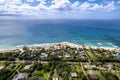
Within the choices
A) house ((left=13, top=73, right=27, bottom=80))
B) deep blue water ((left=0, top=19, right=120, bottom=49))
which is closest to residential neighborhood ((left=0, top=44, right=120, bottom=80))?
house ((left=13, top=73, right=27, bottom=80))

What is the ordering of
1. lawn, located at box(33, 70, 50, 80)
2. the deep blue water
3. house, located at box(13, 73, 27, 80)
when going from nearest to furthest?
1. house, located at box(13, 73, 27, 80)
2. lawn, located at box(33, 70, 50, 80)
3. the deep blue water

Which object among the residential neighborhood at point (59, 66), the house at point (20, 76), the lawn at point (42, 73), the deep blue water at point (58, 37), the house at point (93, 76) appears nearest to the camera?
the house at point (20, 76)

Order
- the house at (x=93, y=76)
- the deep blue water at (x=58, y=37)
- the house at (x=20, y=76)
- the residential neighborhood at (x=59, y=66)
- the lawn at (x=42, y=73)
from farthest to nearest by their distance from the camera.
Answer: the deep blue water at (x=58, y=37), the lawn at (x=42, y=73), the residential neighborhood at (x=59, y=66), the house at (x=93, y=76), the house at (x=20, y=76)

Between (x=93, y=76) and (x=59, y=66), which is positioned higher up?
(x=59, y=66)

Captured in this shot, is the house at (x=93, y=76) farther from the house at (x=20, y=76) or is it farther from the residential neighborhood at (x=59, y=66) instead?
the house at (x=20, y=76)

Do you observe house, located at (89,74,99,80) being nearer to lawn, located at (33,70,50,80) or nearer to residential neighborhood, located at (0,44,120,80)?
residential neighborhood, located at (0,44,120,80)

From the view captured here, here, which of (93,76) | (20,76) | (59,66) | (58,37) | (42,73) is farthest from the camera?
(58,37)

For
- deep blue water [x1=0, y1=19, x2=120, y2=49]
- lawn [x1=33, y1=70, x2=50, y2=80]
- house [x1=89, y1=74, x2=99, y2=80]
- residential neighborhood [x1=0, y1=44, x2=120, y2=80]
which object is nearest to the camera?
house [x1=89, y1=74, x2=99, y2=80]

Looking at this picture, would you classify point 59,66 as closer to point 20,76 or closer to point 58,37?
point 20,76

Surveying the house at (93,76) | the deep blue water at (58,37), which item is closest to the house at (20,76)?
the house at (93,76)

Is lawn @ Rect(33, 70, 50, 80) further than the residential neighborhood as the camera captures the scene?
Yes

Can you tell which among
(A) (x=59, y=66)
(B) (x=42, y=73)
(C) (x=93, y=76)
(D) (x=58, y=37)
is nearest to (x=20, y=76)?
(B) (x=42, y=73)

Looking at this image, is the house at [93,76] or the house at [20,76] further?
the house at [93,76]
